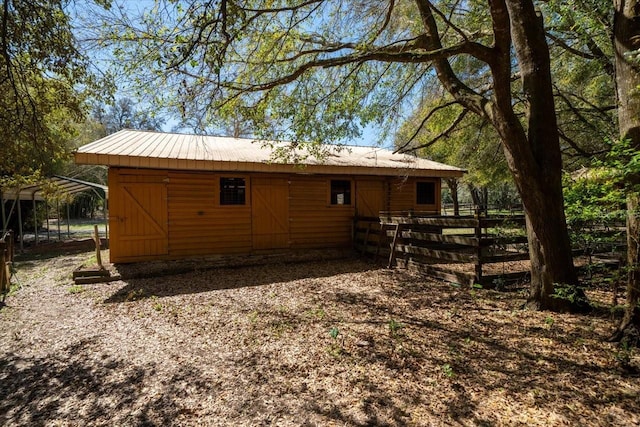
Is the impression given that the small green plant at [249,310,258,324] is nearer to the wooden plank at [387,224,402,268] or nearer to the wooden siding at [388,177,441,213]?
the wooden plank at [387,224,402,268]

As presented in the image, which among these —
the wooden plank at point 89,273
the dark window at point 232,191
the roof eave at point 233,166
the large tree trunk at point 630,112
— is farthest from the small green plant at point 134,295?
the large tree trunk at point 630,112

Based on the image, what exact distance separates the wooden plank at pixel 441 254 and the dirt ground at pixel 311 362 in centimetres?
66

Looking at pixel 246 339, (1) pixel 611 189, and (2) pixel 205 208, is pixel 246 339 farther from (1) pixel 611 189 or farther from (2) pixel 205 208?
(2) pixel 205 208

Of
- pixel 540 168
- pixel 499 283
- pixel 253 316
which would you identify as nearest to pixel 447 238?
pixel 499 283

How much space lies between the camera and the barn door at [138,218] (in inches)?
311

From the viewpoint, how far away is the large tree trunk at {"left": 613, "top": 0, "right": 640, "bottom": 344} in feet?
10.4

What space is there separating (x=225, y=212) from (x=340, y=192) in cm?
368

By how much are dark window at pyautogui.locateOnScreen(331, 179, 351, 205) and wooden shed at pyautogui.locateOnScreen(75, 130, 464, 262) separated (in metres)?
0.03

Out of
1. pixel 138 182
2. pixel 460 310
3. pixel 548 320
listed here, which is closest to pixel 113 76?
pixel 138 182

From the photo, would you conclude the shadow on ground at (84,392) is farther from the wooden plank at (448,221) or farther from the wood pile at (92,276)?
the wooden plank at (448,221)

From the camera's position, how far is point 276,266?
8.80 m

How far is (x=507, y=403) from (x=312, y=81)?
20.8ft

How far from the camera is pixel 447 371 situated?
3.21 meters

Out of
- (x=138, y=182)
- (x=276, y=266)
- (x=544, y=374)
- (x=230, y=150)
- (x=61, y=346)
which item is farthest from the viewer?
(x=230, y=150)
